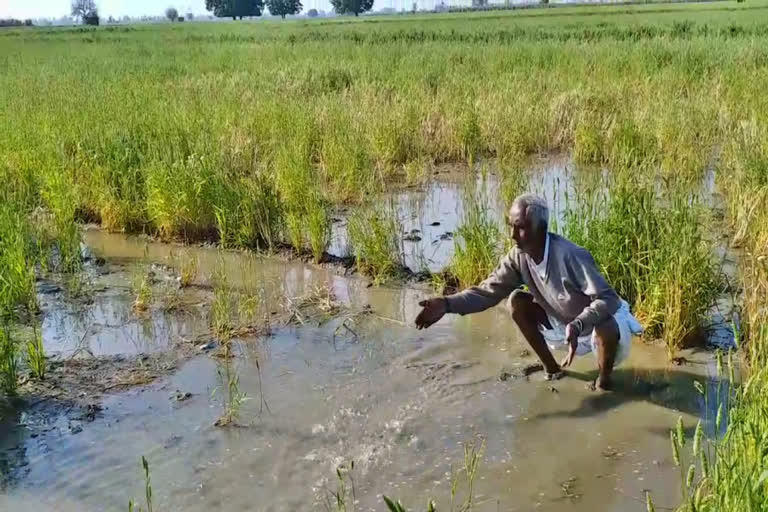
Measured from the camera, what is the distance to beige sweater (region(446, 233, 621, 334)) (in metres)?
3.63

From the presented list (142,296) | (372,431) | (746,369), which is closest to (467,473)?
(372,431)

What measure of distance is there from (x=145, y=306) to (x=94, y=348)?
0.67m

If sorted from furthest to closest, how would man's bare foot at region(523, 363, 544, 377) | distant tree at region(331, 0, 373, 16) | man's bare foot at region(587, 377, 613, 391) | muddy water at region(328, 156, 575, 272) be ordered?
1. distant tree at region(331, 0, 373, 16)
2. muddy water at region(328, 156, 575, 272)
3. man's bare foot at region(523, 363, 544, 377)
4. man's bare foot at region(587, 377, 613, 391)

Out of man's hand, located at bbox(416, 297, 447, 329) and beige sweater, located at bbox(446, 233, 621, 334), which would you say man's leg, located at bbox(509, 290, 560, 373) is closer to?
beige sweater, located at bbox(446, 233, 621, 334)

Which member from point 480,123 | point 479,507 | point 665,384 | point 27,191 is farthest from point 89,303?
point 480,123

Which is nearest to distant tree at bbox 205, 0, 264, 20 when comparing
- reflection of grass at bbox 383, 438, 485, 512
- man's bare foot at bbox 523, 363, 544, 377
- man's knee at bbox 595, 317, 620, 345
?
man's bare foot at bbox 523, 363, 544, 377

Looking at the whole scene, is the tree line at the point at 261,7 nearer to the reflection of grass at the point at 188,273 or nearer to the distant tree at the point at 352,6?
the distant tree at the point at 352,6

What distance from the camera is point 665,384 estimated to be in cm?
403

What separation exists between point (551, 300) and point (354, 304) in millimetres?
1906

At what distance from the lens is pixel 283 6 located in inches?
4537

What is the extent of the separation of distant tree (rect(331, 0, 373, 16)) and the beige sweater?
109190 mm

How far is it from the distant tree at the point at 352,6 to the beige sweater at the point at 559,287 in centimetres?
10919

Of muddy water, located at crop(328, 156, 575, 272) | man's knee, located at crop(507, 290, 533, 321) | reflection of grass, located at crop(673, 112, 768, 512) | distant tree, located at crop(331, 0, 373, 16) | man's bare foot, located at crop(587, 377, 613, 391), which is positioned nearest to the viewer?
reflection of grass, located at crop(673, 112, 768, 512)

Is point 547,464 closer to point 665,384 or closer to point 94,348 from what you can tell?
point 665,384
